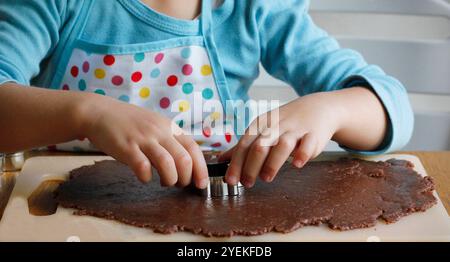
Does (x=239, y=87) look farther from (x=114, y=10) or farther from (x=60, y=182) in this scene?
(x=60, y=182)

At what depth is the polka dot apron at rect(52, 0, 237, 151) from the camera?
90cm

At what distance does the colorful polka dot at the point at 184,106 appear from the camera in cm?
→ 92

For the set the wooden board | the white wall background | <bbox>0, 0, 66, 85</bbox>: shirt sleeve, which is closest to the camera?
the wooden board

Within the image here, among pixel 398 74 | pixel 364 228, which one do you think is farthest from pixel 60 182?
pixel 398 74

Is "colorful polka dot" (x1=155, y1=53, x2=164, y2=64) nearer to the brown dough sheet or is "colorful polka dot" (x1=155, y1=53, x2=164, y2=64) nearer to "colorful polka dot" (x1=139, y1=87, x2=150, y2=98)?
"colorful polka dot" (x1=139, y1=87, x2=150, y2=98)

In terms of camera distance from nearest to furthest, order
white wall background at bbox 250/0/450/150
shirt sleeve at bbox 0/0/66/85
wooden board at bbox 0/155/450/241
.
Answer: wooden board at bbox 0/155/450/241
shirt sleeve at bbox 0/0/66/85
white wall background at bbox 250/0/450/150

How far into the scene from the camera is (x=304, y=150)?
75 cm

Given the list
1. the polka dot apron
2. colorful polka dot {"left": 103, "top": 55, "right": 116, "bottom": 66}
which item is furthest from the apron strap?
colorful polka dot {"left": 103, "top": 55, "right": 116, "bottom": 66}

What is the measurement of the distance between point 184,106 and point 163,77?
40 millimetres

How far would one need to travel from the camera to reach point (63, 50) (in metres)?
0.90

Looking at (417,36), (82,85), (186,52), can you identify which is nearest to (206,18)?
(186,52)

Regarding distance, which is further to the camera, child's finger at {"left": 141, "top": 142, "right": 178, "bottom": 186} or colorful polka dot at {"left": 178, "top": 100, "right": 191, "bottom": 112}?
colorful polka dot at {"left": 178, "top": 100, "right": 191, "bottom": 112}

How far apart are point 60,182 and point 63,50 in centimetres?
18

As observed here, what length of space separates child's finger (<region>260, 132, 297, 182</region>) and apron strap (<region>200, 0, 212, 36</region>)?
0.22 m
